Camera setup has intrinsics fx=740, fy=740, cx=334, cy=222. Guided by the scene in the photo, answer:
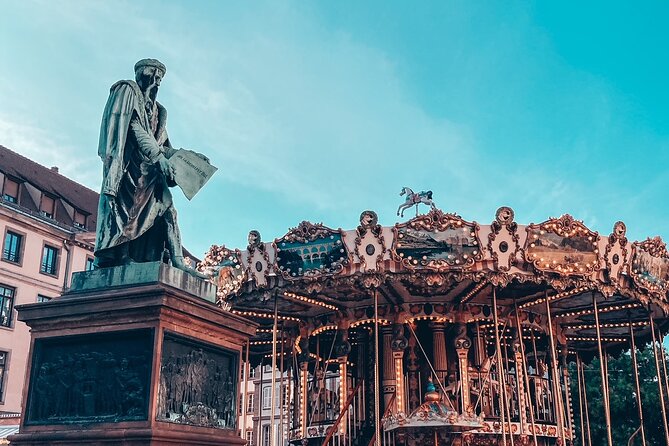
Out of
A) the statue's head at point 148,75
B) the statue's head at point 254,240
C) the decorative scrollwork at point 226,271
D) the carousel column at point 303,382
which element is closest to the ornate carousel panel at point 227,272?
the decorative scrollwork at point 226,271

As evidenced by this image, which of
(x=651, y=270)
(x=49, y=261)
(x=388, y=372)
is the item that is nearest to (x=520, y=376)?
(x=388, y=372)

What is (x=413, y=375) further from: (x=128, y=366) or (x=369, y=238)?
(x=128, y=366)

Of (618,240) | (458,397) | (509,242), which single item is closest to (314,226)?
(509,242)

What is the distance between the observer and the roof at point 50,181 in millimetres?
38750

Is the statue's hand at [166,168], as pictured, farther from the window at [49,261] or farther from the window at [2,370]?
the window at [49,261]

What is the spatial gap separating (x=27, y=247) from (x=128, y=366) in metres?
32.8

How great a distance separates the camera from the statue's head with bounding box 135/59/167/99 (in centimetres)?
792

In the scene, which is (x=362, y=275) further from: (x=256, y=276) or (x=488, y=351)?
(x=488, y=351)

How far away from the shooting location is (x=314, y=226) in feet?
60.1

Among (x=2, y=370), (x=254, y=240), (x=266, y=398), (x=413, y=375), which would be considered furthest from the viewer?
(x=266, y=398)

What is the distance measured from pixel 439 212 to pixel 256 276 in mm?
5071

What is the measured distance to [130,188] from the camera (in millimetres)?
7574

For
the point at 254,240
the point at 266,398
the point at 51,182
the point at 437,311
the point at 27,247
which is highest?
Result: the point at 51,182

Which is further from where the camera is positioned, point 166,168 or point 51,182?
point 51,182
